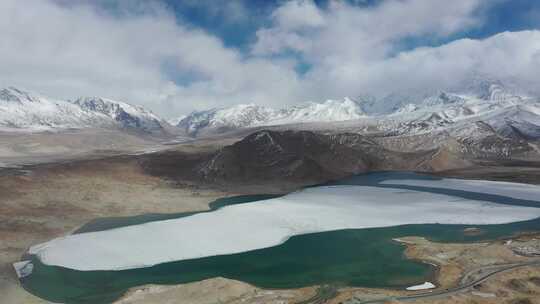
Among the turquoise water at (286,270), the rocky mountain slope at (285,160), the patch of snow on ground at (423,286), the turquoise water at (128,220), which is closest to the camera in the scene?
the patch of snow on ground at (423,286)

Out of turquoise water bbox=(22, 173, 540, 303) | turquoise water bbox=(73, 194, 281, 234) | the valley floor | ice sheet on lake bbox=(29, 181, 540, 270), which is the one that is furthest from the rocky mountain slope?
turquoise water bbox=(22, 173, 540, 303)

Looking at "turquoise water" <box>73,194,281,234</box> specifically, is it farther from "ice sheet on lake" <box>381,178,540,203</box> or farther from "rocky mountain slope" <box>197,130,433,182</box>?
"ice sheet on lake" <box>381,178,540,203</box>

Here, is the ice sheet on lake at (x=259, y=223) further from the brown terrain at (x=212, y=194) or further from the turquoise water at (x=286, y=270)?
the brown terrain at (x=212, y=194)

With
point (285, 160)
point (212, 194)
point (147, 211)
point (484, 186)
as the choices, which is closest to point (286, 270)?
point (147, 211)

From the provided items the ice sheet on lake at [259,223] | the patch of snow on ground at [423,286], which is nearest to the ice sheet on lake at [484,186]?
the ice sheet on lake at [259,223]

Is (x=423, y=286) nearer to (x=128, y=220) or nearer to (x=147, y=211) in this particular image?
(x=128, y=220)

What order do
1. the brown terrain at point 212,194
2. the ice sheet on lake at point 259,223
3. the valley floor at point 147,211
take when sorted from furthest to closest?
1. the ice sheet on lake at point 259,223
2. the brown terrain at point 212,194
3. the valley floor at point 147,211
